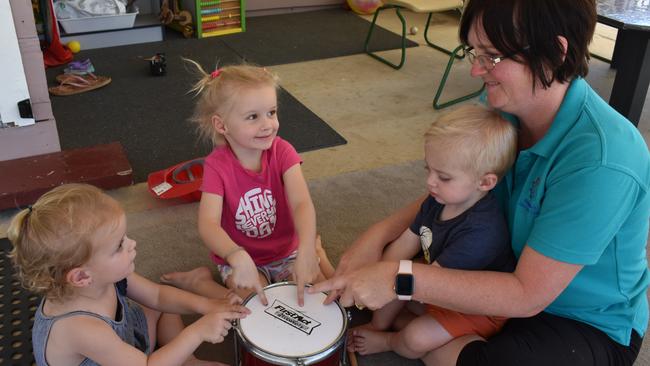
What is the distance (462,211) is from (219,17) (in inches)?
125

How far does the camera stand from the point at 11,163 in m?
2.21

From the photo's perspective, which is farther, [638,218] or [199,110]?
[199,110]

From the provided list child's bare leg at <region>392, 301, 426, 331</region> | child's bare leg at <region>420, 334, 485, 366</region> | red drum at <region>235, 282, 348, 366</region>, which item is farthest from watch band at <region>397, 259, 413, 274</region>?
child's bare leg at <region>392, 301, 426, 331</region>

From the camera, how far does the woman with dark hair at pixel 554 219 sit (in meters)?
1.12

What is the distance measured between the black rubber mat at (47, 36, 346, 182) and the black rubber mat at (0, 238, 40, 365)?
0.81 meters

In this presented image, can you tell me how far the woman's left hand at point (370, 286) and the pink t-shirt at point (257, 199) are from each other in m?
0.40

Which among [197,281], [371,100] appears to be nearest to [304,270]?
[197,281]

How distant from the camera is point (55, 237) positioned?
1067mm

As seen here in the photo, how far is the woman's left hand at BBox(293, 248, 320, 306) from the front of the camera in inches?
51.8

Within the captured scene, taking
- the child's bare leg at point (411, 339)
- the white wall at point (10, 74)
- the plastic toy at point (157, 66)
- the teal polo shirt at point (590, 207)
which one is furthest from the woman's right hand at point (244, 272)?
the plastic toy at point (157, 66)

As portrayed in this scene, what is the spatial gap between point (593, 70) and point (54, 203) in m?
3.44

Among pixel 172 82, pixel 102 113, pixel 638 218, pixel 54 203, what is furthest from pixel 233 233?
pixel 172 82

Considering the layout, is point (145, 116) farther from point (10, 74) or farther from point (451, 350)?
point (451, 350)

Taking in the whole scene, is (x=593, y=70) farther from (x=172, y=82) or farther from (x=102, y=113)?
(x=102, y=113)
